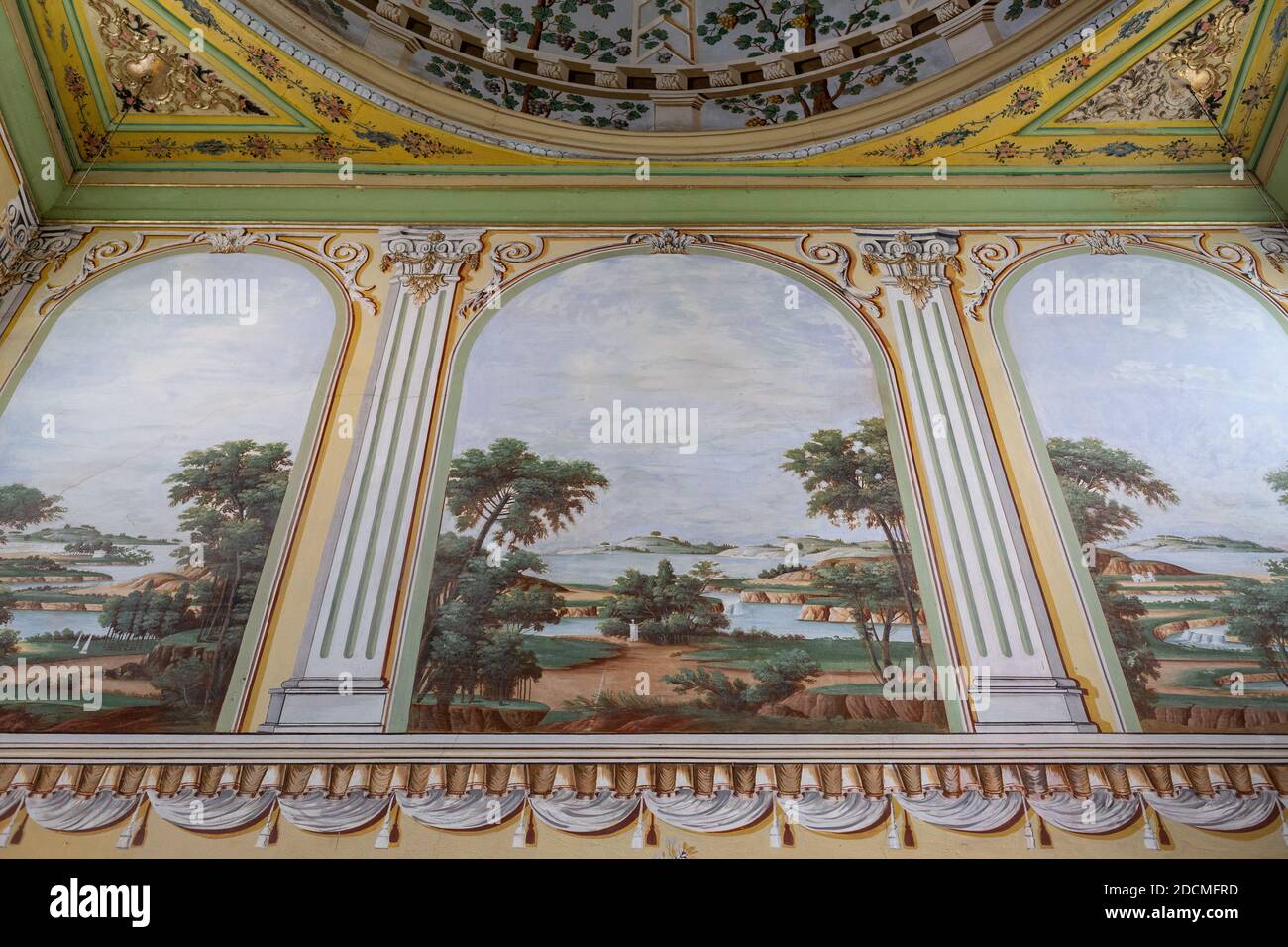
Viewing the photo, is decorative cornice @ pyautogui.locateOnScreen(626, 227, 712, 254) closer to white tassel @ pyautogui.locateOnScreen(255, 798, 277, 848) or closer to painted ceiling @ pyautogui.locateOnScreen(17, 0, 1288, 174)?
painted ceiling @ pyautogui.locateOnScreen(17, 0, 1288, 174)

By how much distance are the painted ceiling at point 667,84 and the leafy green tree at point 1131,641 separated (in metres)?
3.48

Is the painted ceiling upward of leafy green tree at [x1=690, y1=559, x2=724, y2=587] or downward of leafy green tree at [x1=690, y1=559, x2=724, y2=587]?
upward

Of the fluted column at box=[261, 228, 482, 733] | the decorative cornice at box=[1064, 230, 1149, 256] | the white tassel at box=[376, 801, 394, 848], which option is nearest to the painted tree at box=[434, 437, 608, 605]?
the fluted column at box=[261, 228, 482, 733]

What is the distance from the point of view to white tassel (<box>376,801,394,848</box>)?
4195 millimetres

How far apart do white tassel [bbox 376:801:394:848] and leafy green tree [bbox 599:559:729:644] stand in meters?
1.36

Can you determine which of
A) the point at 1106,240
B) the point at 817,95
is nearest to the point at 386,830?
the point at 817,95

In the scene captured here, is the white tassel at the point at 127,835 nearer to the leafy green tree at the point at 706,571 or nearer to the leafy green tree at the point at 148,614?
the leafy green tree at the point at 148,614

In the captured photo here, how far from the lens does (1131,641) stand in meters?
5.08

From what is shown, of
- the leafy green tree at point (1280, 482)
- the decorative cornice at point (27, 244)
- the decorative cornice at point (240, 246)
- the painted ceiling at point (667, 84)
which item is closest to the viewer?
the leafy green tree at point (1280, 482)

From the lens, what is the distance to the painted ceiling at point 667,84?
686 centimetres

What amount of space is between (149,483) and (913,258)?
488 centimetres

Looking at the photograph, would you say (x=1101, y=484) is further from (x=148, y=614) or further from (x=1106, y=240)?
(x=148, y=614)

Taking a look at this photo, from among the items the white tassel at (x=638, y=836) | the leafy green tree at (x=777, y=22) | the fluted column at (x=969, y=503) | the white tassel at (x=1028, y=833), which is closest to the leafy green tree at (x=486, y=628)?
the white tassel at (x=638, y=836)
